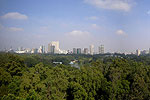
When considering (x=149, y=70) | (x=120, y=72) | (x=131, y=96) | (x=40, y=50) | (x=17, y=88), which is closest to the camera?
(x=17, y=88)

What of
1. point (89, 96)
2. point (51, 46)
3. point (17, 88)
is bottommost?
point (89, 96)

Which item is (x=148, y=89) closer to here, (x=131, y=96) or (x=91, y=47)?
(x=131, y=96)

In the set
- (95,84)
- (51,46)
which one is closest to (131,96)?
(95,84)

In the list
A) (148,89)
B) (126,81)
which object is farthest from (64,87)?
(148,89)

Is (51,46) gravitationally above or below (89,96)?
above

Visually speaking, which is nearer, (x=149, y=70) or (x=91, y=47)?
(x=149, y=70)

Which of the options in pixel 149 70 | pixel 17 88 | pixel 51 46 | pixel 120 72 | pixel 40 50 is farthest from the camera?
pixel 40 50

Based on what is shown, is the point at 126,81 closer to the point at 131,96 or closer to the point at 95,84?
the point at 131,96

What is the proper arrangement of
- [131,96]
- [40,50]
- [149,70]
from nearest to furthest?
[131,96] < [149,70] < [40,50]

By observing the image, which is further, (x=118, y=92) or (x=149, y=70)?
(x=149, y=70)
